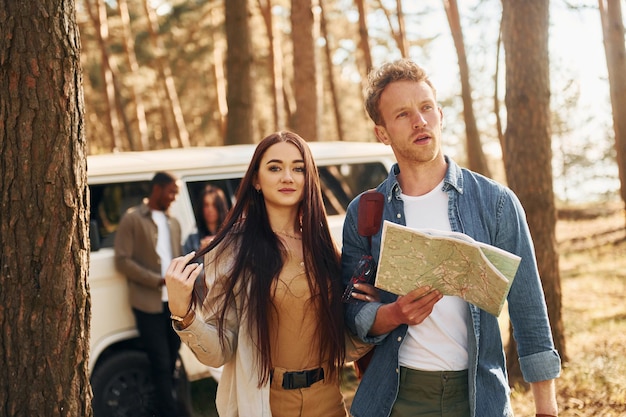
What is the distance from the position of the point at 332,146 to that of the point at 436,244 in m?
4.14

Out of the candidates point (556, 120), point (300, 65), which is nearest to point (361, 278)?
point (300, 65)

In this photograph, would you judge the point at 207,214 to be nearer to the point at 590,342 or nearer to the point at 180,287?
the point at 180,287

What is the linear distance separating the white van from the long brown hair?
8.28 feet

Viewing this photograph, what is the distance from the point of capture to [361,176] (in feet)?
20.7

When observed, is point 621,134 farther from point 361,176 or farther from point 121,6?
point 121,6

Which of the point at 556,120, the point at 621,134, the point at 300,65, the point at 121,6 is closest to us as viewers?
the point at 300,65

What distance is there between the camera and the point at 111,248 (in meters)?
5.31

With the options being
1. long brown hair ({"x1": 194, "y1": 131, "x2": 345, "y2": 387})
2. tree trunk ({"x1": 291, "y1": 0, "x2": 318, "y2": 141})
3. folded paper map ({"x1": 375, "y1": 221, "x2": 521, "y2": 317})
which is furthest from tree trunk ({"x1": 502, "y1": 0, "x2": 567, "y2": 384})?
tree trunk ({"x1": 291, "y1": 0, "x2": 318, "y2": 141})

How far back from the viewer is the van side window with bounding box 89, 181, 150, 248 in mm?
5277

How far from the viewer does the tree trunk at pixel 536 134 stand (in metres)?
5.87

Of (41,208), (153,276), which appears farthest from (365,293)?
(153,276)

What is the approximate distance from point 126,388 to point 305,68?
607cm

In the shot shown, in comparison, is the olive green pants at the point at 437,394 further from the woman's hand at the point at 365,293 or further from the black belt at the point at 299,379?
the black belt at the point at 299,379

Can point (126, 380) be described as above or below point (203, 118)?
below
